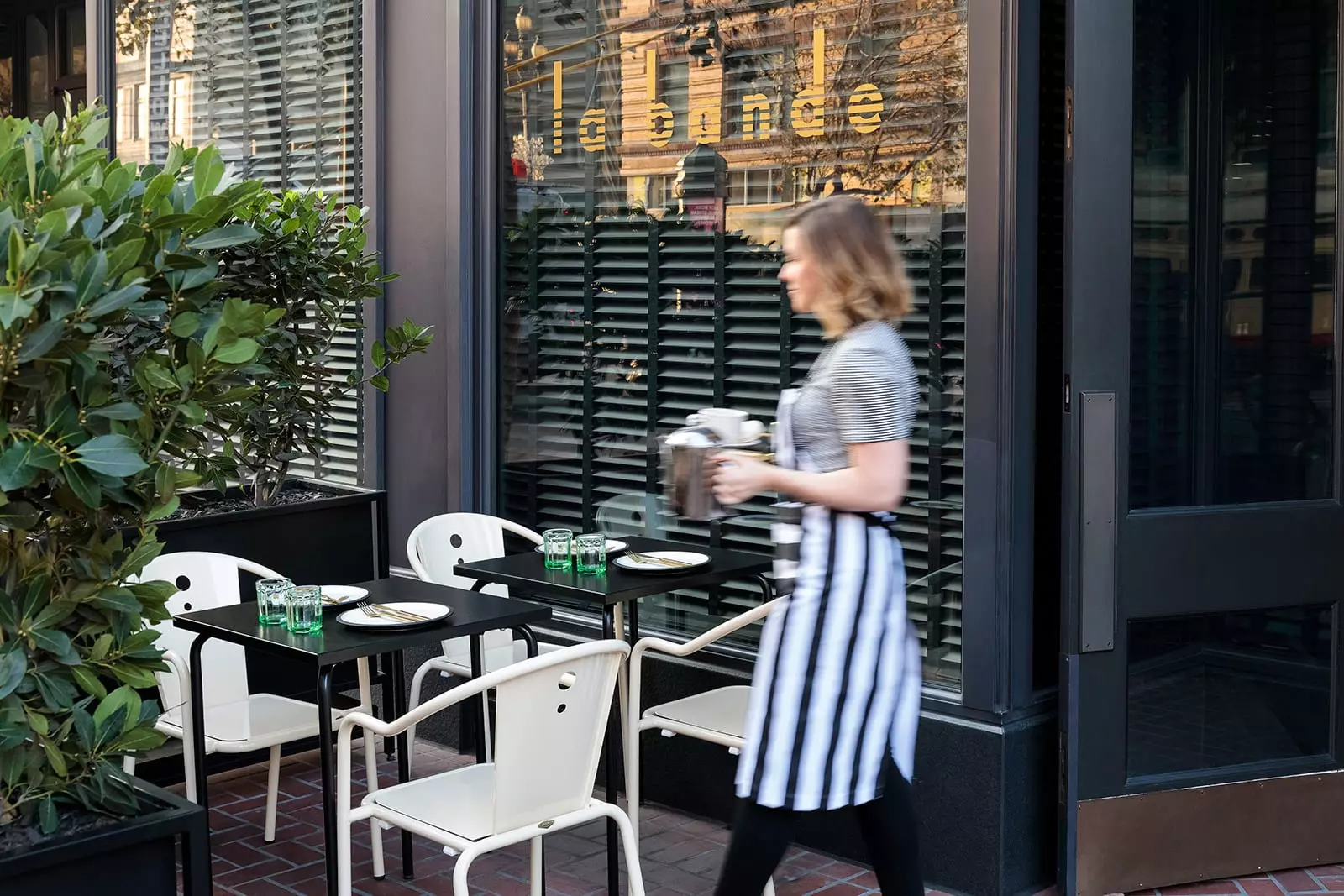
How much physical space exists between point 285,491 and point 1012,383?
124 inches

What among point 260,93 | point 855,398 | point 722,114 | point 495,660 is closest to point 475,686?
point 855,398

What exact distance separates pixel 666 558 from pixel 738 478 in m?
1.39

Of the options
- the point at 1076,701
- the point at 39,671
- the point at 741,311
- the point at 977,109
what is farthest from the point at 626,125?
the point at 39,671

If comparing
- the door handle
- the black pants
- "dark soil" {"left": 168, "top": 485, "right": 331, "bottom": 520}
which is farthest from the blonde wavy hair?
"dark soil" {"left": 168, "top": 485, "right": 331, "bottom": 520}

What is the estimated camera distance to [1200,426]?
403cm

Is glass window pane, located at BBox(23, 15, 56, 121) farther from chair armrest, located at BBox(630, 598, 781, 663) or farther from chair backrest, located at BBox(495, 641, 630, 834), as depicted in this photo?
chair backrest, located at BBox(495, 641, 630, 834)

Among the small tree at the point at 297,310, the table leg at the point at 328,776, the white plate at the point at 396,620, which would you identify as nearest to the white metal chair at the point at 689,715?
the white plate at the point at 396,620

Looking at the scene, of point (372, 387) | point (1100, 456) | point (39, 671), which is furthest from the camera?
point (372, 387)

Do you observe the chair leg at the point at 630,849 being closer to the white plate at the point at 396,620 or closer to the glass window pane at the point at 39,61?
the white plate at the point at 396,620

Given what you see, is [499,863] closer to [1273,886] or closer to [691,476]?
[691,476]

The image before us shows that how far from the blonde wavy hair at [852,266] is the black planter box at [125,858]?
4.95ft

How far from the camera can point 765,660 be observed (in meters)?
2.85

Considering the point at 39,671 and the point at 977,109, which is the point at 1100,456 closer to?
the point at 977,109

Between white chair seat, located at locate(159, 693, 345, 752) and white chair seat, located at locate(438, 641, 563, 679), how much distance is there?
458 mm
